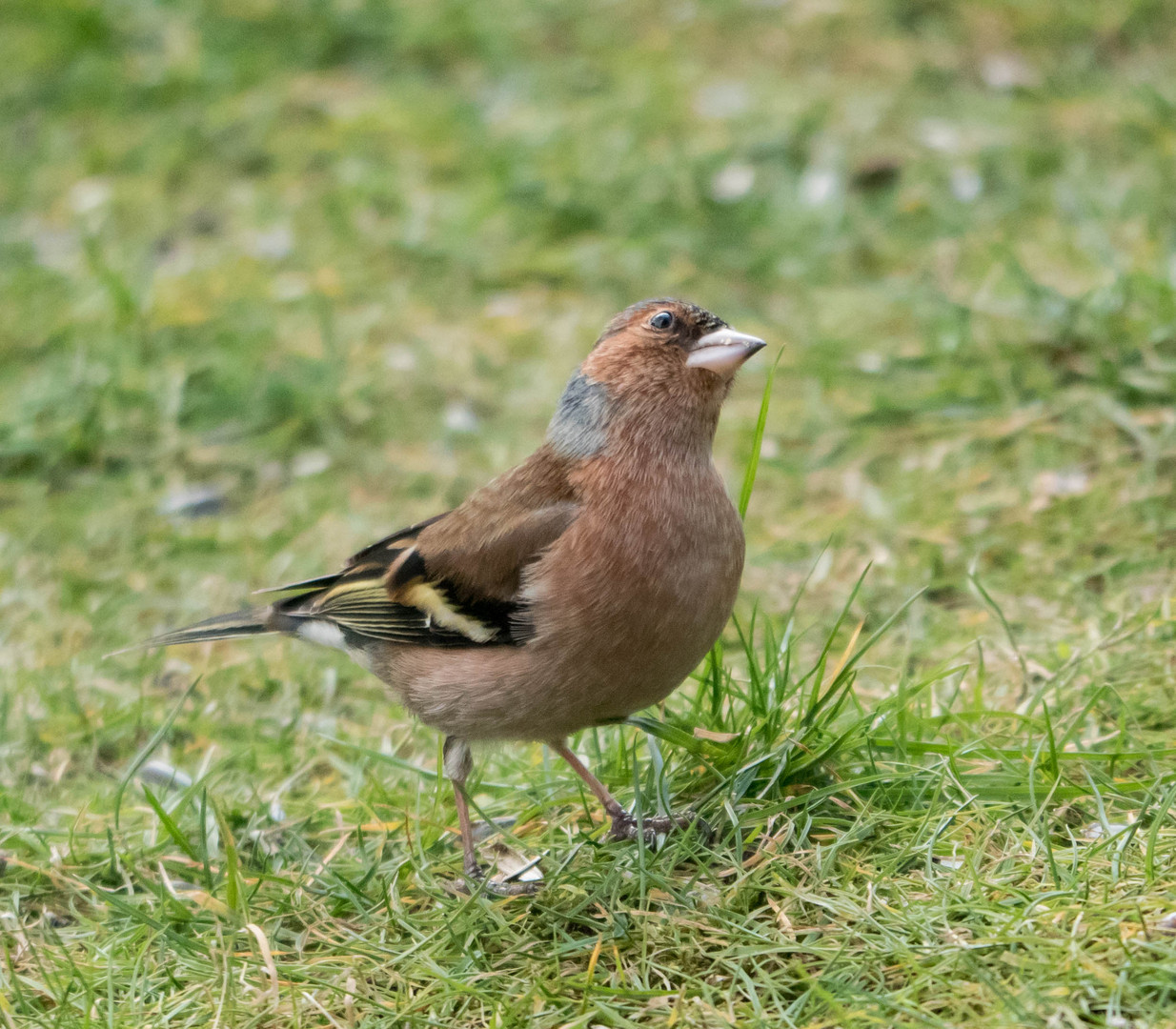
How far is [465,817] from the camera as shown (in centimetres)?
330

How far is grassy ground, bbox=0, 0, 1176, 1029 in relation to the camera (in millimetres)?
2855

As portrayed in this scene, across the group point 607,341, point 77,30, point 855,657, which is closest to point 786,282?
point 607,341

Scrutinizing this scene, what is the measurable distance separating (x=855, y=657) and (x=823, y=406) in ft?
7.93

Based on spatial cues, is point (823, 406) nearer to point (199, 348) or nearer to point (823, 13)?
point (199, 348)

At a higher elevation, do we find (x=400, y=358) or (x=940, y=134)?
(x=940, y=134)

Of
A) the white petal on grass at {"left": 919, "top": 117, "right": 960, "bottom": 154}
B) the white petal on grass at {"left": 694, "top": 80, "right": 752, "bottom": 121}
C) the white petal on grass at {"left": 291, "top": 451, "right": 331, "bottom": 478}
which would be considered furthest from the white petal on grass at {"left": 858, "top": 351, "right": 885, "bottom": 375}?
the white petal on grass at {"left": 694, "top": 80, "right": 752, "bottom": 121}

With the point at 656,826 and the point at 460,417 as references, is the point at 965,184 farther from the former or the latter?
the point at 656,826

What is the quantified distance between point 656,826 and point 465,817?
0.47 m

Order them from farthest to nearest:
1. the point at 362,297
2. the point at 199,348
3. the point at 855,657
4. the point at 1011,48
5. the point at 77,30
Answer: the point at 77,30, the point at 1011,48, the point at 362,297, the point at 199,348, the point at 855,657

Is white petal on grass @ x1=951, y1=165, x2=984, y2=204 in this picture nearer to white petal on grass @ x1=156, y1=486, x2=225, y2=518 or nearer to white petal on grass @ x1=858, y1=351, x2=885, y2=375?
white petal on grass @ x1=858, y1=351, x2=885, y2=375

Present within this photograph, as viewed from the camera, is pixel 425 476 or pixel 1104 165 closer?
pixel 425 476

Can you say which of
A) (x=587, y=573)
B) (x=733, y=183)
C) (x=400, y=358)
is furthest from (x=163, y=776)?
(x=733, y=183)

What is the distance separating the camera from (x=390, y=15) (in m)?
8.36

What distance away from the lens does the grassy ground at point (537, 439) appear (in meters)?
2.86
